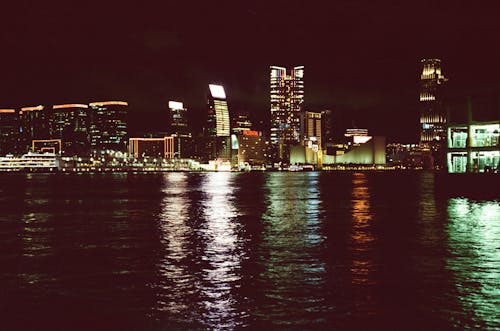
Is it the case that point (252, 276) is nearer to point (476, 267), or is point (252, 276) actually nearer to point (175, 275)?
point (175, 275)

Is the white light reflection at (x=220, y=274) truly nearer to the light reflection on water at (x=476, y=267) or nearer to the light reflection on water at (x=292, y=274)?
the light reflection on water at (x=292, y=274)

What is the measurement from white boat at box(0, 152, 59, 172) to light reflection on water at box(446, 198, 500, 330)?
19181cm

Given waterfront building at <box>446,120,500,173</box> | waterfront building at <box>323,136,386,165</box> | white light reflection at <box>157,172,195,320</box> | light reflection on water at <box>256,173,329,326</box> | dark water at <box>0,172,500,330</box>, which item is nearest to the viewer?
dark water at <box>0,172,500,330</box>

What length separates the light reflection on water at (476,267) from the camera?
759 cm

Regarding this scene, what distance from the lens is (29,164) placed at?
19638 centimetres

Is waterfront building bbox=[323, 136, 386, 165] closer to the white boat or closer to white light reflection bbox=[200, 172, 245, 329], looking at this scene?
the white boat

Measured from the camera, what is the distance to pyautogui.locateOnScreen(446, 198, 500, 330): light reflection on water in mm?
7594

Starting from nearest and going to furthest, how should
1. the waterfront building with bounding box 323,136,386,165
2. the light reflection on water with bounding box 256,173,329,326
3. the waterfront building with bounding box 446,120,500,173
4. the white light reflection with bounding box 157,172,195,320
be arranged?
1. the light reflection on water with bounding box 256,173,329,326
2. the white light reflection with bounding box 157,172,195,320
3. the waterfront building with bounding box 446,120,500,173
4. the waterfront building with bounding box 323,136,386,165

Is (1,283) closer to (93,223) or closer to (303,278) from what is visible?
(303,278)

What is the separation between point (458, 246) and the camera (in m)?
14.1

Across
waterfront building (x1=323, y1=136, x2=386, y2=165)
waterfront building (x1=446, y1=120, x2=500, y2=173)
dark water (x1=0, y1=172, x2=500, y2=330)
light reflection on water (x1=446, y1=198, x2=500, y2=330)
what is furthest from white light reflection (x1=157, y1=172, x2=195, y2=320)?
waterfront building (x1=323, y1=136, x2=386, y2=165)

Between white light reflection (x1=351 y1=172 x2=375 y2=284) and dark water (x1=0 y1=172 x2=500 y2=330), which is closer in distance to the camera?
dark water (x1=0 y1=172 x2=500 y2=330)

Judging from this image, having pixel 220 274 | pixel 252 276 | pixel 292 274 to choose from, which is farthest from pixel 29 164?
pixel 292 274

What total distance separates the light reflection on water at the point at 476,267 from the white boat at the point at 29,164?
19181 cm
